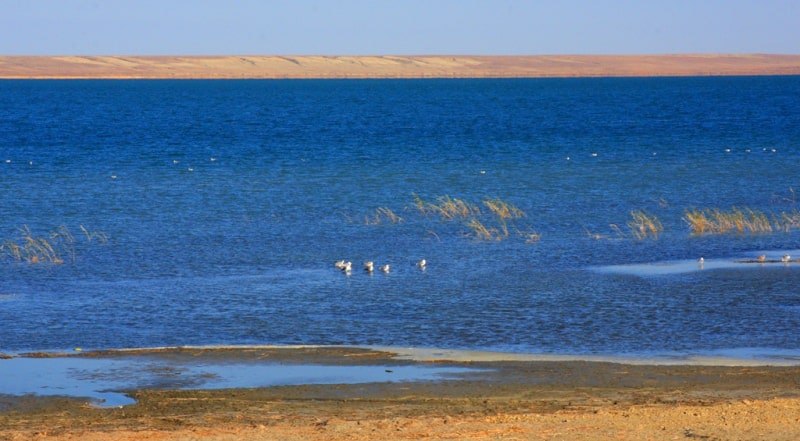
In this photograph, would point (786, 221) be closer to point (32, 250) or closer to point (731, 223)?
point (731, 223)

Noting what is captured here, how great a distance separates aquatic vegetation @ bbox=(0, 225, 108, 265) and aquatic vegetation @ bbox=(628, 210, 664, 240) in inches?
459

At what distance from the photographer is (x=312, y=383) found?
14047 millimetres

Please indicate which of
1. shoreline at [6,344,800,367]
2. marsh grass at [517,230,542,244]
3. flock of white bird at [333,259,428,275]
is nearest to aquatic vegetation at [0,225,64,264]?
flock of white bird at [333,259,428,275]

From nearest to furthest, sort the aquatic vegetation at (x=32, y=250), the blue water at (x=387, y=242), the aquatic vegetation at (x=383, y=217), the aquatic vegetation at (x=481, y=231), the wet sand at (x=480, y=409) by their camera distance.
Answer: the wet sand at (x=480, y=409) < the blue water at (x=387, y=242) < the aquatic vegetation at (x=32, y=250) < the aquatic vegetation at (x=481, y=231) < the aquatic vegetation at (x=383, y=217)

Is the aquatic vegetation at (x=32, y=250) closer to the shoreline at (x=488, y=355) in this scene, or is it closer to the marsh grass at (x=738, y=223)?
the shoreline at (x=488, y=355)

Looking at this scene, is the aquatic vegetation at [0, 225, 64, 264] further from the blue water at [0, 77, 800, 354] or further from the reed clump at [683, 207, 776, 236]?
the reed clump at [683, 207, 776, 236]

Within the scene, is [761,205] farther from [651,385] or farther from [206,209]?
[651,385]

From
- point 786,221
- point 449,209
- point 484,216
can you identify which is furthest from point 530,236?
point 786,221

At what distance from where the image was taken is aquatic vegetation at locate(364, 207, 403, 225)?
102 ft

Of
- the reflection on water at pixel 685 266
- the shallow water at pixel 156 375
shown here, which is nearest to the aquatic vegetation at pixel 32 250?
the shallow water at pixel 156 375

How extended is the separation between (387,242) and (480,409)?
15.3m

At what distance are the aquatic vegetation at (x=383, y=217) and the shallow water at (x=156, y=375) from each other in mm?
15726

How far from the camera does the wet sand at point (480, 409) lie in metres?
11.0

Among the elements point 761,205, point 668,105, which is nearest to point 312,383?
point 761,205
